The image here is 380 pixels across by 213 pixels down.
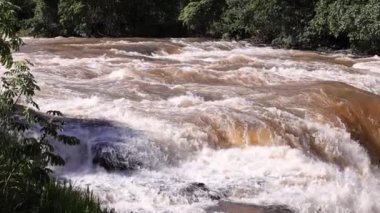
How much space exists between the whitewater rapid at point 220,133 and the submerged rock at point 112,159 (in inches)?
2.5

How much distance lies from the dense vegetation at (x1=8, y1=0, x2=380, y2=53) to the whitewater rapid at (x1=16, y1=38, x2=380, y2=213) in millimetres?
6468

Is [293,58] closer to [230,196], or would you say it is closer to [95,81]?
[95,81]

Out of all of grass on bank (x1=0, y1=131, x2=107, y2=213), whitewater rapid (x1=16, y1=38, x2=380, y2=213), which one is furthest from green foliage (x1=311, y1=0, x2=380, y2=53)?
grass on bank (x1=0, y1=131, x2=107, y2=213)

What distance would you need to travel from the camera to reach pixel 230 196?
23.7ft

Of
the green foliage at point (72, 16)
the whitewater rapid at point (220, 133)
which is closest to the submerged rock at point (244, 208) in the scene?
the whitewater rapid at point (220, 133)

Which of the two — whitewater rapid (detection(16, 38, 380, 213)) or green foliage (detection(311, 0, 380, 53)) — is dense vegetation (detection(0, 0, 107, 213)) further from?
green foliage (detection(311, 0, 380, 53))

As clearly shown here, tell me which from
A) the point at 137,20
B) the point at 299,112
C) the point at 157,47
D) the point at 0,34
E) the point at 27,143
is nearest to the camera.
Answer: the point at 0,34

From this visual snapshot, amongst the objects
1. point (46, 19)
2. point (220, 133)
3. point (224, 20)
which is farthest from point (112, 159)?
point (46, 19)

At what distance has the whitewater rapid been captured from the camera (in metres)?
7.41

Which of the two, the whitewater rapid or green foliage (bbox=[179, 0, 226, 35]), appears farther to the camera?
green foliage (bbox=[179, 0, 226, 35])

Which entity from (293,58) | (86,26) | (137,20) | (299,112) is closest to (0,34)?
(299,112)

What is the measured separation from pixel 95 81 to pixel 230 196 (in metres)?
6.42

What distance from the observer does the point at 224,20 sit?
2680cm

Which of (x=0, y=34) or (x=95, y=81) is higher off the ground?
(x=0, y=34)
